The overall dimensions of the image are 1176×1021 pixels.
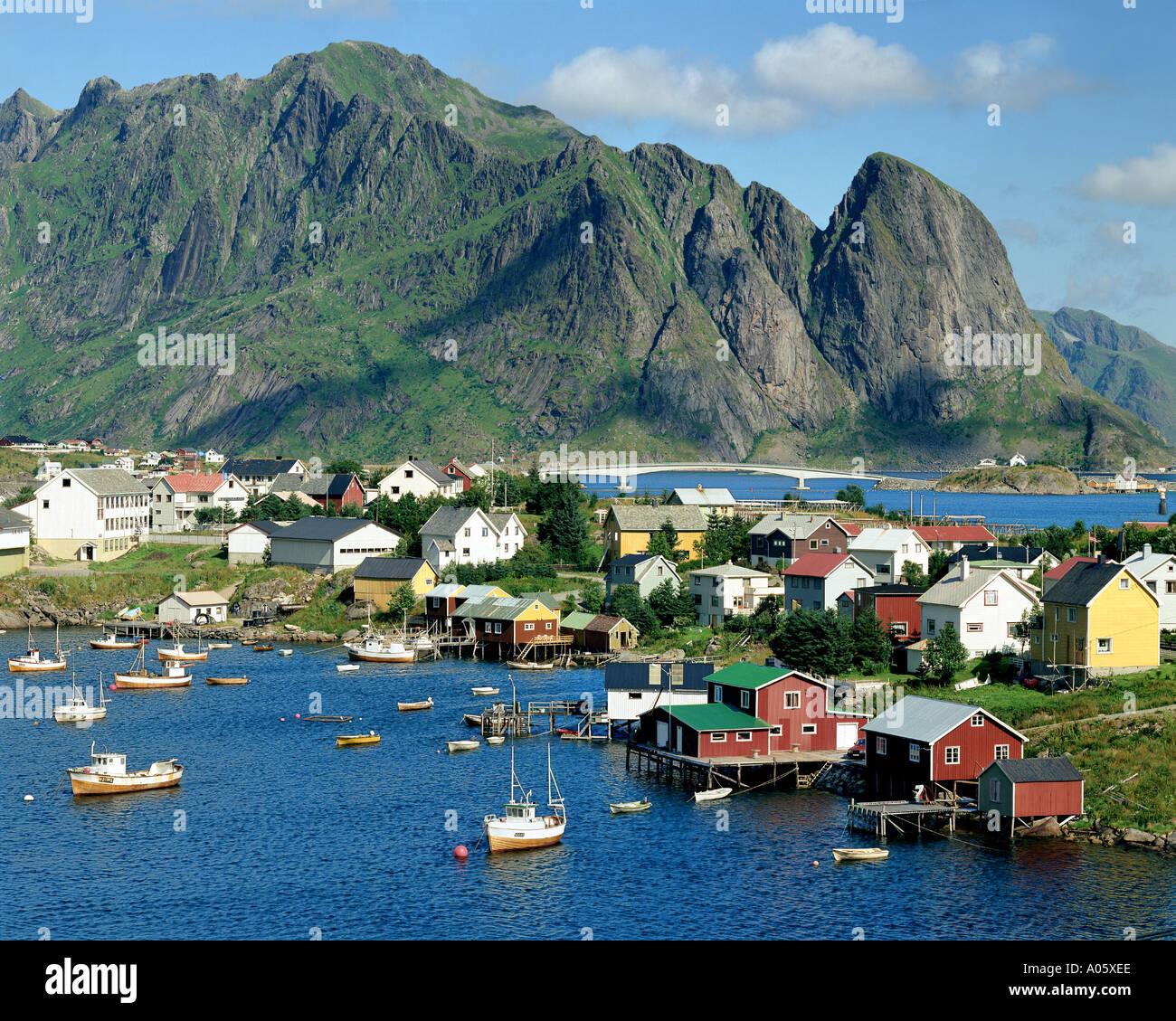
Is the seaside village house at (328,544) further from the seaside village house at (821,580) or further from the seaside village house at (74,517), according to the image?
the seaside village house at (821,580)

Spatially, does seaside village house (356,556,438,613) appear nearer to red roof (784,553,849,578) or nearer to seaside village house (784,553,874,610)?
seaside village house (784,553,874,610)

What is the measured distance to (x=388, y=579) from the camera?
4075 inches

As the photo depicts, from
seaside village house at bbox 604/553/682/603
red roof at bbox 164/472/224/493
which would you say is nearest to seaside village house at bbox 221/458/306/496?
red roof at bbox 164/472/224/493

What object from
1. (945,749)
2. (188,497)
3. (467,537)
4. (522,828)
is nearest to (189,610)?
(467,537)

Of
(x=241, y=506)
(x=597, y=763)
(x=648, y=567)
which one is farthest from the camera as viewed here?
(x=241, y=506)

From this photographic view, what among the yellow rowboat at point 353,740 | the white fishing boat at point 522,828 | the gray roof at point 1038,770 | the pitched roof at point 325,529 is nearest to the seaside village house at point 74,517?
the pitched roof at point 325,529

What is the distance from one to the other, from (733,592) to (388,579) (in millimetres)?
29974

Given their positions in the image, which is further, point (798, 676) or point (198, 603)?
point (198, 603)

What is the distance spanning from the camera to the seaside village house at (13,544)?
112m

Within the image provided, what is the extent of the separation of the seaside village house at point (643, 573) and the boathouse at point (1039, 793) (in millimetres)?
49170
